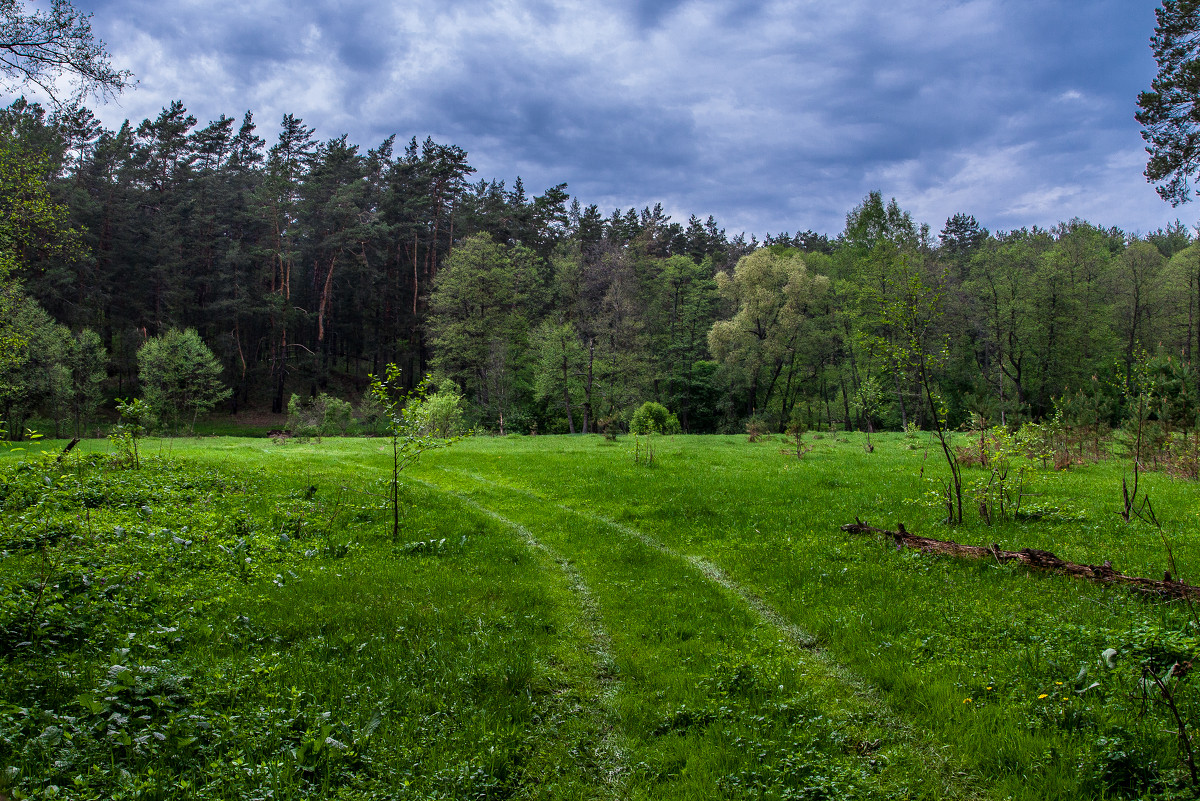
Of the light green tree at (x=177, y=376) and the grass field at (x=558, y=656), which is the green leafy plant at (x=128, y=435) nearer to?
the grass field at (x=558, y=656)

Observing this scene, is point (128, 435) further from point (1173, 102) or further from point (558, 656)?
point (1173, 102)

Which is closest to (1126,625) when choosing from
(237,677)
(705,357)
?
(237,677)

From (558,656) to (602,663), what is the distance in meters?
0.60

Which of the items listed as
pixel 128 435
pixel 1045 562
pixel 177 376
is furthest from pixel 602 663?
pixel 177 376

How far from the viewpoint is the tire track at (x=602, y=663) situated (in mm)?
5426

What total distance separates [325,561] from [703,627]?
6.87 m

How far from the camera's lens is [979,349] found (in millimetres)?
57594

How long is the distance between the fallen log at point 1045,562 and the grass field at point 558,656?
24cm

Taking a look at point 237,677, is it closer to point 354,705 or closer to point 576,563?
point 354,705

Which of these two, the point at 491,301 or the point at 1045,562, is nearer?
the point at 1045,562

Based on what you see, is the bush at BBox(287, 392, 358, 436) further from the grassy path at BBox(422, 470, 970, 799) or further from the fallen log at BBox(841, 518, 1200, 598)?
the fallen log at BBox(841, 518, 1200, 598)

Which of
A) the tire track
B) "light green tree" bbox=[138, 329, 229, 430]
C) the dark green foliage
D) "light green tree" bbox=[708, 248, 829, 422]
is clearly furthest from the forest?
the tire track

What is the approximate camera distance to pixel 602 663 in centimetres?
747

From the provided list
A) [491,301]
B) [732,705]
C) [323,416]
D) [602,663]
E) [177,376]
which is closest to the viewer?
[732,705]
